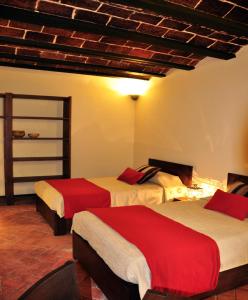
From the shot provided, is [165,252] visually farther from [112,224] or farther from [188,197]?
[188,197]

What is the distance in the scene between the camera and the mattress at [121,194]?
3605 mm

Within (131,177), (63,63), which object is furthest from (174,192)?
(63,63)

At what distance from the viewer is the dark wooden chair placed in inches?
44.7

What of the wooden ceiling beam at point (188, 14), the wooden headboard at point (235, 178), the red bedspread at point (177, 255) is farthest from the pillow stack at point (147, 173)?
the wooden ceiling beam at point (188, 14)

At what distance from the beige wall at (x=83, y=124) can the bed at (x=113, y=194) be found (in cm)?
102

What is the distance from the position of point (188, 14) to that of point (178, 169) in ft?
8.22

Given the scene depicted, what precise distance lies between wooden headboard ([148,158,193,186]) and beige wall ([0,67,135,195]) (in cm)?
112

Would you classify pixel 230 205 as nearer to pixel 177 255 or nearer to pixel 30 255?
pixel 177 255

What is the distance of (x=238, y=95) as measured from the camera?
3.51 meters

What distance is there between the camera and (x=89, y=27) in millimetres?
2945

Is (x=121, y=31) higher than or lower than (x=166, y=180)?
higher

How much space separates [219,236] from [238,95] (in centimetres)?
198

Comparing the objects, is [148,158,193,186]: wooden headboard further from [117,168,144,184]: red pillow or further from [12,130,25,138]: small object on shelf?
[12,130,25,138]: small object on shelf

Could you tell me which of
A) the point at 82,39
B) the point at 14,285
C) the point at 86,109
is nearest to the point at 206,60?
the point at 82,39
